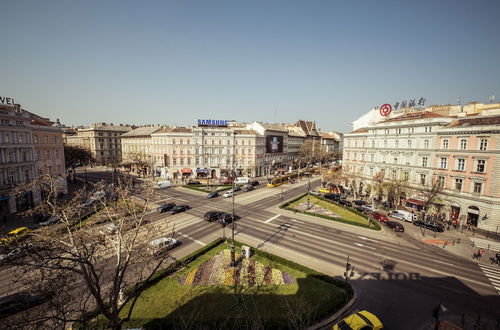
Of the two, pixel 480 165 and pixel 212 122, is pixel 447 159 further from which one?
pixel 212 122

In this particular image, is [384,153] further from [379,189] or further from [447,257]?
[447,257]

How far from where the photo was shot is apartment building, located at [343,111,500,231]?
37969 mm

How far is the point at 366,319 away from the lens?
58.6ft

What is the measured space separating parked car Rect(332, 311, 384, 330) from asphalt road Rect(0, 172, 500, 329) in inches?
80.3

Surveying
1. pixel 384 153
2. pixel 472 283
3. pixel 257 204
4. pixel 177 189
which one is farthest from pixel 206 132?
pixel 472 283

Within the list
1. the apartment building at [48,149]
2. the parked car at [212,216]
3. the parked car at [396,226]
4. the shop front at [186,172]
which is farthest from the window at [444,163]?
the apartment building at [48,149]

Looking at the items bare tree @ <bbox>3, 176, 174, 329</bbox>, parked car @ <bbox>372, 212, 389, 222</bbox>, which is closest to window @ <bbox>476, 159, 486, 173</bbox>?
parked car @ <bbox>372, 212, 389, 222</bbox>

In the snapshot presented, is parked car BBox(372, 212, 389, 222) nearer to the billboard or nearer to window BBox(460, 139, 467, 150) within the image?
window BBox(460, 139, 467, 150)

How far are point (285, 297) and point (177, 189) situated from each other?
2011 inches

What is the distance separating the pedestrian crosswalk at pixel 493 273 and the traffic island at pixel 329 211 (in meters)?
12.8

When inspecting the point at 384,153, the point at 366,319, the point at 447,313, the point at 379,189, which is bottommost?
the point at 447,313

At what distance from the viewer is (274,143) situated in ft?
310

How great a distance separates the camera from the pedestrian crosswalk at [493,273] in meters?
24.5

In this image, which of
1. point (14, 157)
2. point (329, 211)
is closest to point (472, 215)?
point (329, 211)
